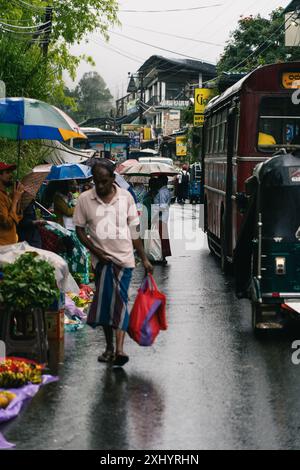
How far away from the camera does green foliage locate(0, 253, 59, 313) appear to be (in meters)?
8.74

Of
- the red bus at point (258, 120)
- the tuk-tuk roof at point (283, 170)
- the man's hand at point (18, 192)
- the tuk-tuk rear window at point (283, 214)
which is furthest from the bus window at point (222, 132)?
the man's hand at point (18, 192)

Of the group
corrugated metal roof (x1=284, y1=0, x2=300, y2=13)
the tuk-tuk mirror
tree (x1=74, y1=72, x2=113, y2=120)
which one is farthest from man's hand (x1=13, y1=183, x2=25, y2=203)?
tree (x1=74, y1=72, x2=113, y2=120)

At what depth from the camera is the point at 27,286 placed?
8.70m

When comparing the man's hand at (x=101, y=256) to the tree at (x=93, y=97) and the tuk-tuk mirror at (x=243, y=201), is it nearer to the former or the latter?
the tuk-tuk mirror at (x=243, y=201)

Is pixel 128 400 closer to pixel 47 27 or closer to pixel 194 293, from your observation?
pixel 194 293

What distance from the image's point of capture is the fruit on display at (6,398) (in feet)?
24.0

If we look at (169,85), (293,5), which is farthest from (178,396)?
(169,85)

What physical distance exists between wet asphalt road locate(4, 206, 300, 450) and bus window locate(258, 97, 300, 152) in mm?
3576

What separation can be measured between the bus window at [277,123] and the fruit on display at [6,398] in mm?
7907

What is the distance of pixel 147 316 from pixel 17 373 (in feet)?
4.99

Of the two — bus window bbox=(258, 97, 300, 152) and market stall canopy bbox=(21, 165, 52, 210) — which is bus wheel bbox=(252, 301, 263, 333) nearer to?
market stall canopy bbox=(21, 165, 52, 210)

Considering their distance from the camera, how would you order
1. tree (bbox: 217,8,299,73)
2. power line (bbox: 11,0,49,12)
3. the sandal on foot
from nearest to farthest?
1. the sandal on foot
2. power line (bbox: 11,0,49,12)
3. tree (bbox: 217,8,299,73)
